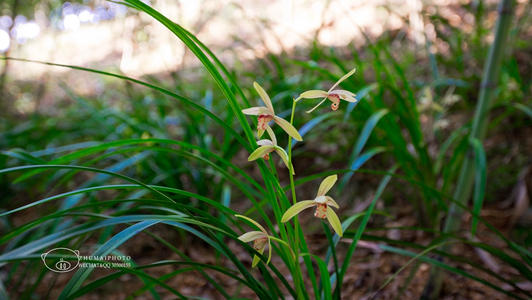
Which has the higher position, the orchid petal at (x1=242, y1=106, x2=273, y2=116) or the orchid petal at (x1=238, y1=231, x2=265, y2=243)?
the orchid petal at (x1=242, y1=106, x2=273, y2=116)

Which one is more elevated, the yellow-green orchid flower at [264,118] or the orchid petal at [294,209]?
the yellow-green orchid flower at [264,118]

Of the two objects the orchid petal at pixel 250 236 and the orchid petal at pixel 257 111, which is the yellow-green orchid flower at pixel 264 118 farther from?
the orchid petal at pixel 250 236

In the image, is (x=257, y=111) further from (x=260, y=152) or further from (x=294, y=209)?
(x=294, y=209)

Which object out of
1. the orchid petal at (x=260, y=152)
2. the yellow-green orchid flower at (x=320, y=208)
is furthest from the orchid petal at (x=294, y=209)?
the orchid petal at (x=260, y=152)

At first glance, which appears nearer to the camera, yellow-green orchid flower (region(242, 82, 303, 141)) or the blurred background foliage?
yellow-green orchid flower (region(242, 82, 303, 141))

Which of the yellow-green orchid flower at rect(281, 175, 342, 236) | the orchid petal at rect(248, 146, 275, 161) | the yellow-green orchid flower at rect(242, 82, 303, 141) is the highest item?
the yellow-green orchid flower at rect(242, 82, 303, 141)

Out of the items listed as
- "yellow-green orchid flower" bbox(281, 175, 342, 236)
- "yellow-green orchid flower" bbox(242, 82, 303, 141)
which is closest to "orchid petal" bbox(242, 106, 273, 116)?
"yellow-green orchid flower" bbox(242, 82, 303, 141)

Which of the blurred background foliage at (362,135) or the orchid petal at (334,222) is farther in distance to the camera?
the blurred background foliage at (362,135)

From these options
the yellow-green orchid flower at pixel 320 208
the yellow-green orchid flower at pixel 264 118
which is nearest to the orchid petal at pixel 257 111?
the yellow-green orchid flower at pixel 264 118

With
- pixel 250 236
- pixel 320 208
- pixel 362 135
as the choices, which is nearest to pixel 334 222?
pixel 320 208

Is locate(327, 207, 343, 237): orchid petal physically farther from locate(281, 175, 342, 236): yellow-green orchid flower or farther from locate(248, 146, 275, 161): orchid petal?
locate(248, 146, 275, 161): orchid petal

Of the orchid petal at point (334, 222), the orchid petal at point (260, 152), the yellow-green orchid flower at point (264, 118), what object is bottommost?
the orchid petal at point (334, 222)

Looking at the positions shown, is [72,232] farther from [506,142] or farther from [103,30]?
[103,30]
